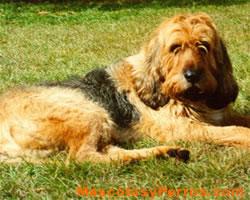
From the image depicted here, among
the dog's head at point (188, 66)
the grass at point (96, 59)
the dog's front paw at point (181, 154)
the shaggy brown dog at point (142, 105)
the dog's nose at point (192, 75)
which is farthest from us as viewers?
the dog's head at point (188, 66)

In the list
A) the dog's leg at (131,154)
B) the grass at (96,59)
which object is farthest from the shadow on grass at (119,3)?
the dog's leg at (131,154)

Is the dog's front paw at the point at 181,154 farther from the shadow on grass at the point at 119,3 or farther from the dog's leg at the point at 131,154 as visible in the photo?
the shadow on grass at the point at 119,3

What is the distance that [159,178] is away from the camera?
5.57 metres

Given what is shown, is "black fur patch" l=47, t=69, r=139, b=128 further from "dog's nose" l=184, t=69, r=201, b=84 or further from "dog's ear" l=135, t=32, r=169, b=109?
"dog's nose" l=184, t=69, r=201, b=84

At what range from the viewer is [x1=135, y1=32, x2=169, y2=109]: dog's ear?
22.4ft

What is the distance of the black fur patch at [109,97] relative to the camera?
681 centimetres

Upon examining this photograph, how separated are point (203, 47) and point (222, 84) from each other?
0.52 metres

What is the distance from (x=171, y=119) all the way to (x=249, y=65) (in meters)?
3.65

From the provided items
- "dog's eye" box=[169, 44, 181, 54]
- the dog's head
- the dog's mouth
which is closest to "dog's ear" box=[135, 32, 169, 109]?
the dog's head

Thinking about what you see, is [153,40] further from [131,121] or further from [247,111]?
[247,111]

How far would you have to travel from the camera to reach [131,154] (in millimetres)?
6078

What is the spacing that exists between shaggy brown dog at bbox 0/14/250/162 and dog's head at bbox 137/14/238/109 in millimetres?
10

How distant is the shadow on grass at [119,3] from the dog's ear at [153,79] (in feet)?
58.3

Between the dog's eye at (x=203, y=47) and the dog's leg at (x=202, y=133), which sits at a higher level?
the dog's eye at (x=203, y=47)
